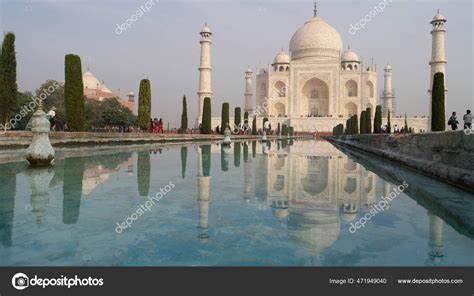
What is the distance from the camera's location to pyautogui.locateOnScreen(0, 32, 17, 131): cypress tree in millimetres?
8703

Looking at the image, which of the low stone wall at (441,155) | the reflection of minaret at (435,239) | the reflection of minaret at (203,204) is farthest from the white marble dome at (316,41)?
the reflection of minaret at (435,239)

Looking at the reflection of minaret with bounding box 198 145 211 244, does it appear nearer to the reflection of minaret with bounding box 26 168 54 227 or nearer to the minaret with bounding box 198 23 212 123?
the reflection of minaret with bounding box 26 168 54 227

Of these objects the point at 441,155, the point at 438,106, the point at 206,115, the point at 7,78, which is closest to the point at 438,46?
the point at 206,115

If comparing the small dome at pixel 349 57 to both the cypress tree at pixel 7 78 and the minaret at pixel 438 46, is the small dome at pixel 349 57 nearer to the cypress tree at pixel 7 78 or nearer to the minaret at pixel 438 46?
the minaret at pixel 438 46

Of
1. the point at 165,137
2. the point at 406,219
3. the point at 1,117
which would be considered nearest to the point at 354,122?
the point at 165,137

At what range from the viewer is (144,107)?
45.2 ft

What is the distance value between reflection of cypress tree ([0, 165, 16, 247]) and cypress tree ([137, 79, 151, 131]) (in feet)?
34.4

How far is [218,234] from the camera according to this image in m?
1.53

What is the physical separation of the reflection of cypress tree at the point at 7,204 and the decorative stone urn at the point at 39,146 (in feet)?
1.90

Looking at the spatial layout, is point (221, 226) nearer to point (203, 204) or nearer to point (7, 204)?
point (203, 204)

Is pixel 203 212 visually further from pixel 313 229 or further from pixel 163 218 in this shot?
pixel 313 229

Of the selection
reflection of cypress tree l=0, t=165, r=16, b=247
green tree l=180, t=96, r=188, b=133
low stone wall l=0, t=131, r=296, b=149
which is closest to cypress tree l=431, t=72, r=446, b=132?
low stone wall l=0, t=131, r=296, b=149

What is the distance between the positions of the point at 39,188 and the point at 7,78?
308 inches
